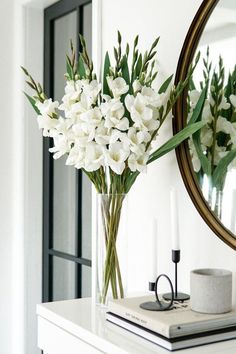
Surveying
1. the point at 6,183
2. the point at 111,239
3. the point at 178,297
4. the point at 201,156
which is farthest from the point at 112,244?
the point at 6,183

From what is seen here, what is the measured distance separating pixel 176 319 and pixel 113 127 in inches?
20.9

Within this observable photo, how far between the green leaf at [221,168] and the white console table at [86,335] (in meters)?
0.42

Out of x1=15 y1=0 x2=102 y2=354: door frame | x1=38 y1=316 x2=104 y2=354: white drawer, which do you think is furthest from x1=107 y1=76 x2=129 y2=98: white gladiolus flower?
x1=15 y1=0 x2=102 y2=354: door frame

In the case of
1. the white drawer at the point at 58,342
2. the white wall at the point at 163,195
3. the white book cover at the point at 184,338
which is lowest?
the white drawer at the point at 58,342

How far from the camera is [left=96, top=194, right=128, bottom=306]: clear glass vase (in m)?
1.65

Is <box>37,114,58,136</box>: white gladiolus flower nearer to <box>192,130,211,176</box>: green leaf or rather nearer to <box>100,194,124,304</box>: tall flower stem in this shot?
<box>100,194,124,304</box>: tall flower stem

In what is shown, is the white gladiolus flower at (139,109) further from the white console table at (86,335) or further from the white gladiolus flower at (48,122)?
the white console table at (86,335)

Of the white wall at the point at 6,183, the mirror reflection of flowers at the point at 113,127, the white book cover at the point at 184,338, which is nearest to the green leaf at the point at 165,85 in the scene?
the mirror reflection of flowers at the point at 113,127

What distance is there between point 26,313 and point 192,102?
5.20ft

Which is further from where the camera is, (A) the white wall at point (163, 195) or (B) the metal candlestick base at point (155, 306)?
(A) the white wall at point (163, 195)

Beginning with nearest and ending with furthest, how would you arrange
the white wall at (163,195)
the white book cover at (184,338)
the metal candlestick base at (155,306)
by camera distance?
the white book cover at (184,338) → the metal candlestick base at (155,306) → the white wall at (163,195)

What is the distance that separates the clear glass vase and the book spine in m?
0.18

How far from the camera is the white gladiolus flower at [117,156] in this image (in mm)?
1534

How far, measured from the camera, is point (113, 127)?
157 centimetres
